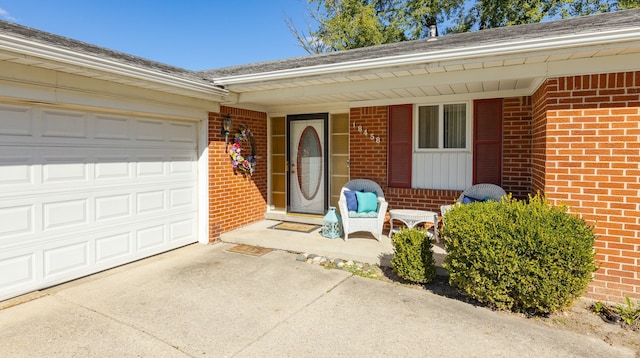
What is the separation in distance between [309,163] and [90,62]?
454 centimetres

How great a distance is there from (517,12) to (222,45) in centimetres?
1291

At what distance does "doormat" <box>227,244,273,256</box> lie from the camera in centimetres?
574

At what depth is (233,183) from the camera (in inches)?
270

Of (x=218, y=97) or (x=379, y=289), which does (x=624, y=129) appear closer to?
(x=379, y=289)

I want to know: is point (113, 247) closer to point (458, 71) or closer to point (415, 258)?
point (415, 258)

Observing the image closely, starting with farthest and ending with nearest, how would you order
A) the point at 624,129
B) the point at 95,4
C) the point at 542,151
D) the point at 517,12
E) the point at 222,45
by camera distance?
the point at 222,45 < the point at 517,12 < the point at 95,4 < the point at 542,151 < the point at 624,129

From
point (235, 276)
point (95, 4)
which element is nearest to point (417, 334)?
point (235, 276)

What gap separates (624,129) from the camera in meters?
3.82

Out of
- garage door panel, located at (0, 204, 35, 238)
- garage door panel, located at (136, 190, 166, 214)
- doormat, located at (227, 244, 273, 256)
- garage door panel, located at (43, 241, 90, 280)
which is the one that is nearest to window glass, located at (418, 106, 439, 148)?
doormat, located at (227, 244, 273, 256)

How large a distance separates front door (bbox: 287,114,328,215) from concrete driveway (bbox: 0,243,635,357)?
3098 mm

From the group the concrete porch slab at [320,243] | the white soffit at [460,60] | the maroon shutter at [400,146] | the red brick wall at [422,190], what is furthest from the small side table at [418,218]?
the white soffit at [460,60]

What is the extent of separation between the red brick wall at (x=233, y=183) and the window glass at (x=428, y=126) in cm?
333

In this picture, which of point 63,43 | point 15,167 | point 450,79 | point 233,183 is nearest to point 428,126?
point 450,79

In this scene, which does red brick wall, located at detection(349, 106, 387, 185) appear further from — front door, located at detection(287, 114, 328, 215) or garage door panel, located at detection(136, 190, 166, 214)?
garage door panel, located at detection(136, 190, 166, 214)
